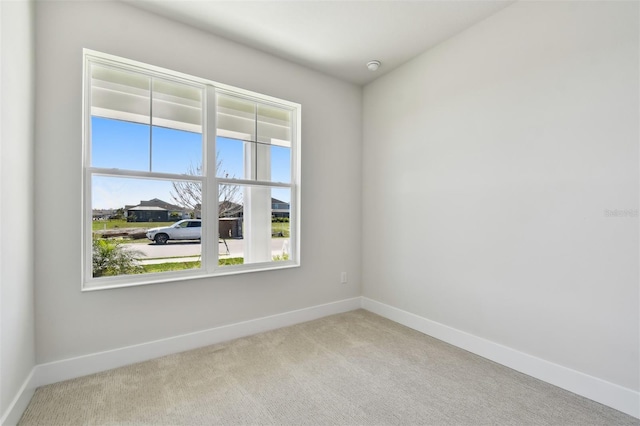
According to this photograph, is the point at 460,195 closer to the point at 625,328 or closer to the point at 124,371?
the point at 625,328

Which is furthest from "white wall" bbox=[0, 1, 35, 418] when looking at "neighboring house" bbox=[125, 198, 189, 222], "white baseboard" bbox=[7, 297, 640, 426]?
"neighboring house" bbox=[125, 198, 189, 222]

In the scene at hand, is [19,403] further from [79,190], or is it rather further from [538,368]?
[538,368]

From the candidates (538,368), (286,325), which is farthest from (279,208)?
(538,368)

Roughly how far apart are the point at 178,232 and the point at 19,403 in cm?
140

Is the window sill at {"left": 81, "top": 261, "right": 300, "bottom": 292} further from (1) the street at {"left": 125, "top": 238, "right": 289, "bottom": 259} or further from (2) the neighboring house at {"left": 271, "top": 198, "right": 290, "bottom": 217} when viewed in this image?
(2) the neighboring house at {"left": 271, "top": 198, "right": 290, "bottom": 217}

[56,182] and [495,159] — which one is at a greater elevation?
[495,159]

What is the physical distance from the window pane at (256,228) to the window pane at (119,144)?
0.73 meters

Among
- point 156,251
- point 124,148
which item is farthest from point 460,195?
point 124,148

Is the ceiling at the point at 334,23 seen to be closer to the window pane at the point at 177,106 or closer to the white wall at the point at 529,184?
the white wall at the point at 529,184

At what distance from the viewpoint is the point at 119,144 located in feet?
7.84

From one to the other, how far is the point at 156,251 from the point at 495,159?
2971 millimetres

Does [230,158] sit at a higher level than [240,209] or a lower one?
higher

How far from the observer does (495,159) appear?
2.40m

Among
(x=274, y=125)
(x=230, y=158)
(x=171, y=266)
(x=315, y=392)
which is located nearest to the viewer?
(x=315, y=392)
